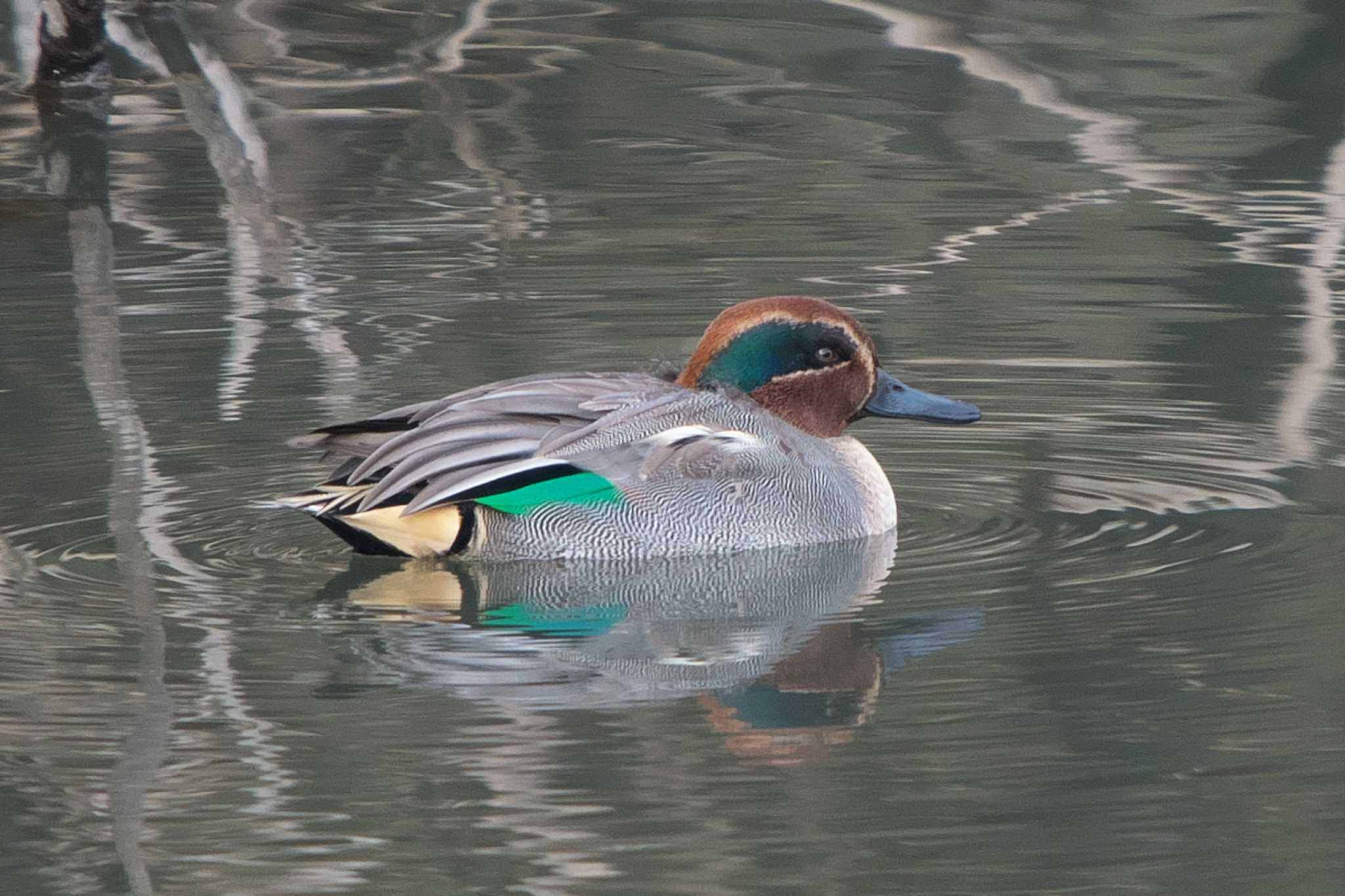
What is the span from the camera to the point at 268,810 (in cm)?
511

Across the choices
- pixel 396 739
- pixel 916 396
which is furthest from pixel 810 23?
pixel 396 739

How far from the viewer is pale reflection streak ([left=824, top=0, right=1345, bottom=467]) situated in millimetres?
8906

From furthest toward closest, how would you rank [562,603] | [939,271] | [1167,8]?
[1167,8], [939,271], [562,603]

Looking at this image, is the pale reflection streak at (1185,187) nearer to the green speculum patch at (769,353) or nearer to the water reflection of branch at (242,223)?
the green speculum patch at (769,353)

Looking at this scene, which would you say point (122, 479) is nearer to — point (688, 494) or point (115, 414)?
point (115, 414)

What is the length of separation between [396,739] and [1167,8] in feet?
38.4

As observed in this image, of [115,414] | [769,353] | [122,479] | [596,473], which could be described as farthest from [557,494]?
[115,414]

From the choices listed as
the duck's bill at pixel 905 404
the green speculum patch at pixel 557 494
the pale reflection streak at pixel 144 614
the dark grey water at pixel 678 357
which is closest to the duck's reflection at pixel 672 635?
the dark grey water at pixel 678 357

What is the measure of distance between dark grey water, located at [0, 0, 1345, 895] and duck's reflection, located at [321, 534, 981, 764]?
0.02 meters

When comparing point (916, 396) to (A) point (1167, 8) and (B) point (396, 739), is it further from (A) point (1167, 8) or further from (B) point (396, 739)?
(A) point (1167, 8)

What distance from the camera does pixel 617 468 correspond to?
7.13 metres

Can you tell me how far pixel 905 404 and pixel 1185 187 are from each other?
5342 millimetres

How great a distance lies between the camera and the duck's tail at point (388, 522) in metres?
6.99

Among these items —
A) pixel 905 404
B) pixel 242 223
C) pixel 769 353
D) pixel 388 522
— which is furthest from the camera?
pixel 242 223
